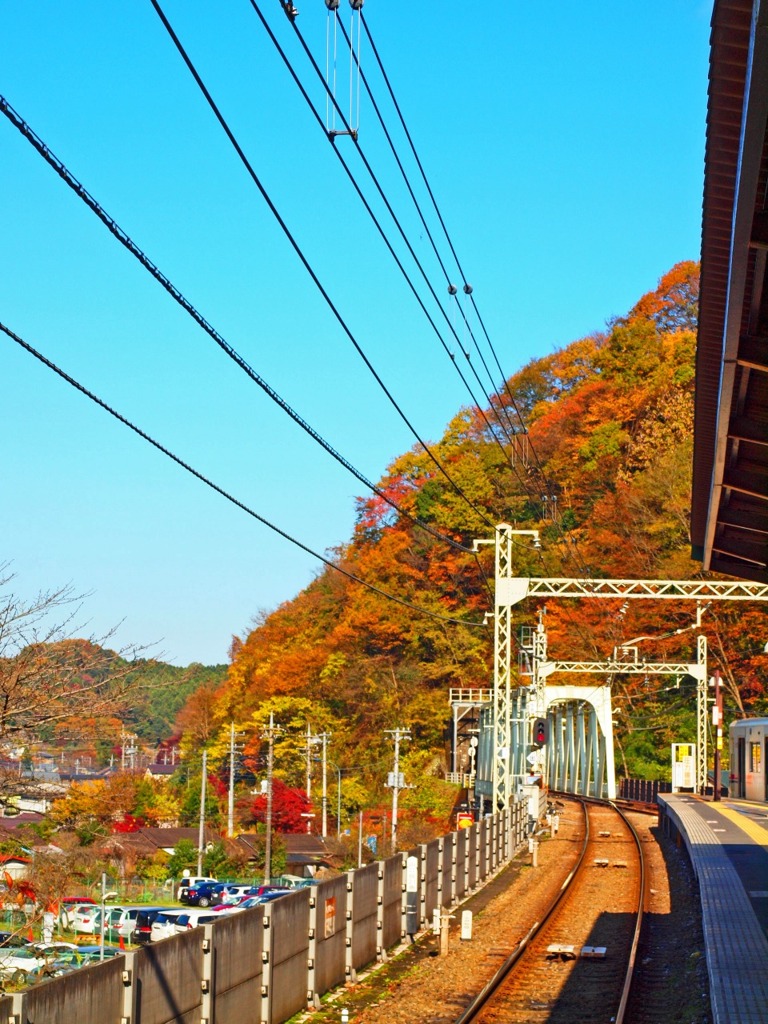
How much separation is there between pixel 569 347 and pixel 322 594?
1001 inches

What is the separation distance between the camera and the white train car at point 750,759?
35.7 meters

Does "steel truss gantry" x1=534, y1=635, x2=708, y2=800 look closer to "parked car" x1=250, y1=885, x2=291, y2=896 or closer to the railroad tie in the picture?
"parked car" x1=250, y1=885, x2=291, y2=896

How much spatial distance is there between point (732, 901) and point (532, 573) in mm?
44352

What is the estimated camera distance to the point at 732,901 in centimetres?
1577

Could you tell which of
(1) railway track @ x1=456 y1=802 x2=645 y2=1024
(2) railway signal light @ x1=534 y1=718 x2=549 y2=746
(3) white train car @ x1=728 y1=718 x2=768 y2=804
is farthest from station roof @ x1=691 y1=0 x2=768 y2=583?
(3) white train car @ x1=728 y1=718 x2=768 y2=804

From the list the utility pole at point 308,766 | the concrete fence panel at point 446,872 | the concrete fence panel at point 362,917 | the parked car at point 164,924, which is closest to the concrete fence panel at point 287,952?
the concrete fence panel at point 362,917

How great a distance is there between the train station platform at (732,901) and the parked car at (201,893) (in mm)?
16690

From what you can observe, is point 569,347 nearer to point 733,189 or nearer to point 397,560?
point 397,560

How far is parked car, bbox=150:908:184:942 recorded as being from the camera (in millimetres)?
31953

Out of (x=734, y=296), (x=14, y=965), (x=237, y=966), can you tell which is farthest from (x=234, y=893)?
(x=734, y=296)

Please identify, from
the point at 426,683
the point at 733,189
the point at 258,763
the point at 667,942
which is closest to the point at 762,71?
the point at 733,189

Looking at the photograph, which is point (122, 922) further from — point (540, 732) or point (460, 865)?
point (460, 865)

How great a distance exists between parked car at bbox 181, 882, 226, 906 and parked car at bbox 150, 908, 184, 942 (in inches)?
310

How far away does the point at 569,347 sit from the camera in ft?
294
